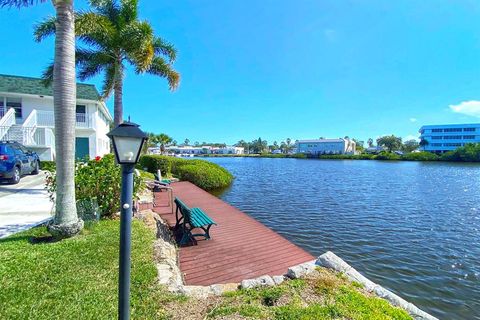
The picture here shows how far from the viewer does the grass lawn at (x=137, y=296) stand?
9.68 ft

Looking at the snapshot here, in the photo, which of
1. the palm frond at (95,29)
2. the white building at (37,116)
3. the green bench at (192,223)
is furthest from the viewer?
the white building at (37,116)

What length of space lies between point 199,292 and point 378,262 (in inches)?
235

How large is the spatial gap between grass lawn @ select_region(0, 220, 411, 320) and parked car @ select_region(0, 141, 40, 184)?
27.3ft

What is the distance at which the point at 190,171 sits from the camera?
1909 centimetres

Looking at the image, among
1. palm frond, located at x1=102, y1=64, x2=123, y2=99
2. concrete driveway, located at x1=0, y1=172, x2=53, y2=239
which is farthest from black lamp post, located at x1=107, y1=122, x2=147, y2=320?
palm frond, located at x1=102, y1=64, x2=123, y2=99

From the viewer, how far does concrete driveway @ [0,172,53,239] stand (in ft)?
19.8

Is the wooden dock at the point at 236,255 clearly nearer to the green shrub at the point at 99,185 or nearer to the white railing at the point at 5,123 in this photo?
the green shrub at the point at 99,185

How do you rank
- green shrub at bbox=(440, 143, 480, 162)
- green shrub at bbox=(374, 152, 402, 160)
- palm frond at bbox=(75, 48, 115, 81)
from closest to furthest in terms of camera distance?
1. palm frond at bbox=(75, 48, 115, 81)
2. green shrub at bbox=(440, 143, 480, 162)
3. green shrub at bbox=(374, 152, 402, 160)

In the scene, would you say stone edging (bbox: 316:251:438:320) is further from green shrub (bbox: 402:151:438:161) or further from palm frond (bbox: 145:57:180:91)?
green shrub (bbox: 402:151:438:161)

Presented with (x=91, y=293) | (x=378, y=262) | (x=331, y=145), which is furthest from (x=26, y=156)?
(x=331, y=145)

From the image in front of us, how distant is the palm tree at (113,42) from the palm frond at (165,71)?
186cm

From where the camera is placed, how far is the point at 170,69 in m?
15.3

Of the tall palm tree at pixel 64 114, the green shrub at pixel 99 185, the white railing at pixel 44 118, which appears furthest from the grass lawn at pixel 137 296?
the white railing at pixel 44 118

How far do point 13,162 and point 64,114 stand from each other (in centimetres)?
879
